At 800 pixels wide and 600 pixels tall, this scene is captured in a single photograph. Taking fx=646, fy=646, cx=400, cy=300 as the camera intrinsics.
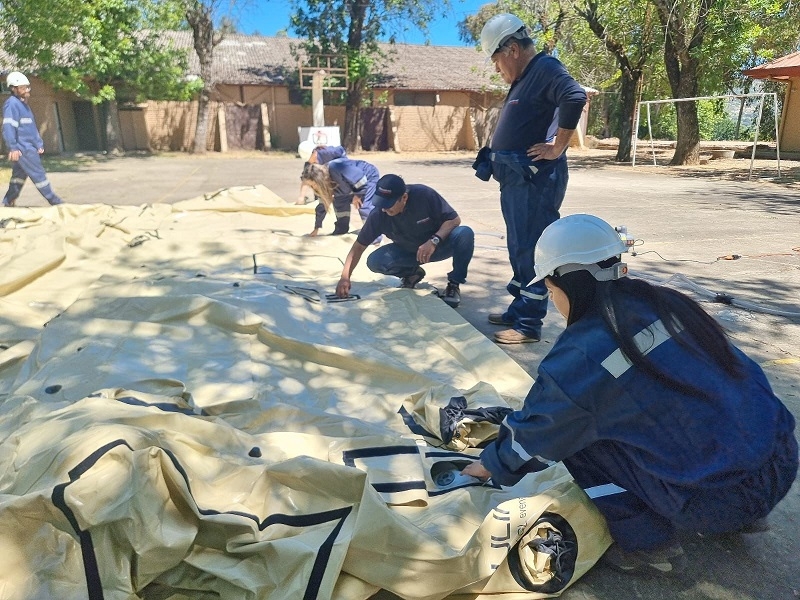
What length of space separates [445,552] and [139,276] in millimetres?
3783

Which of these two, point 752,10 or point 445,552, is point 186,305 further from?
point 752,10

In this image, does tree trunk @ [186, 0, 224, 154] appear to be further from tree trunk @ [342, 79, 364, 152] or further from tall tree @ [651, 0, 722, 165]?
tall tree @ [651, 0, 722, 165]

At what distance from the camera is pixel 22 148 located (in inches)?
324

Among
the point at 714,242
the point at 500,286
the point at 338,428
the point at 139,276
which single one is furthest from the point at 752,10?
the point at 338,428

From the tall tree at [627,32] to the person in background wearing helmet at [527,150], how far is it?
13365mm

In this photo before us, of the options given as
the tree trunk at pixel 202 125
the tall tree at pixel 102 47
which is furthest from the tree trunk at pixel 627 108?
the tree trunk at pixel 202 125

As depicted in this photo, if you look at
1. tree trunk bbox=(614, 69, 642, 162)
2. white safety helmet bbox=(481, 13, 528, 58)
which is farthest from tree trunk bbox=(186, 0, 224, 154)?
white safety helmet bbox=(481, 13, 528, 58)

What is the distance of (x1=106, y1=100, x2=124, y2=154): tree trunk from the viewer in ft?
71.3

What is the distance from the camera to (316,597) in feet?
5.38

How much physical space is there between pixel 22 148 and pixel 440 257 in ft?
21.3

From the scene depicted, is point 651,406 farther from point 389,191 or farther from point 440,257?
point 440,257

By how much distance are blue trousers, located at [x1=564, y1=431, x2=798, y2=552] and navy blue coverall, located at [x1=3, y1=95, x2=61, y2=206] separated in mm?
8253

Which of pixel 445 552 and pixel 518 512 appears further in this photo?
pixel 518 512

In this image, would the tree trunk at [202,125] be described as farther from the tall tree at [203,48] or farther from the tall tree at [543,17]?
the tall tree at [543,17]
